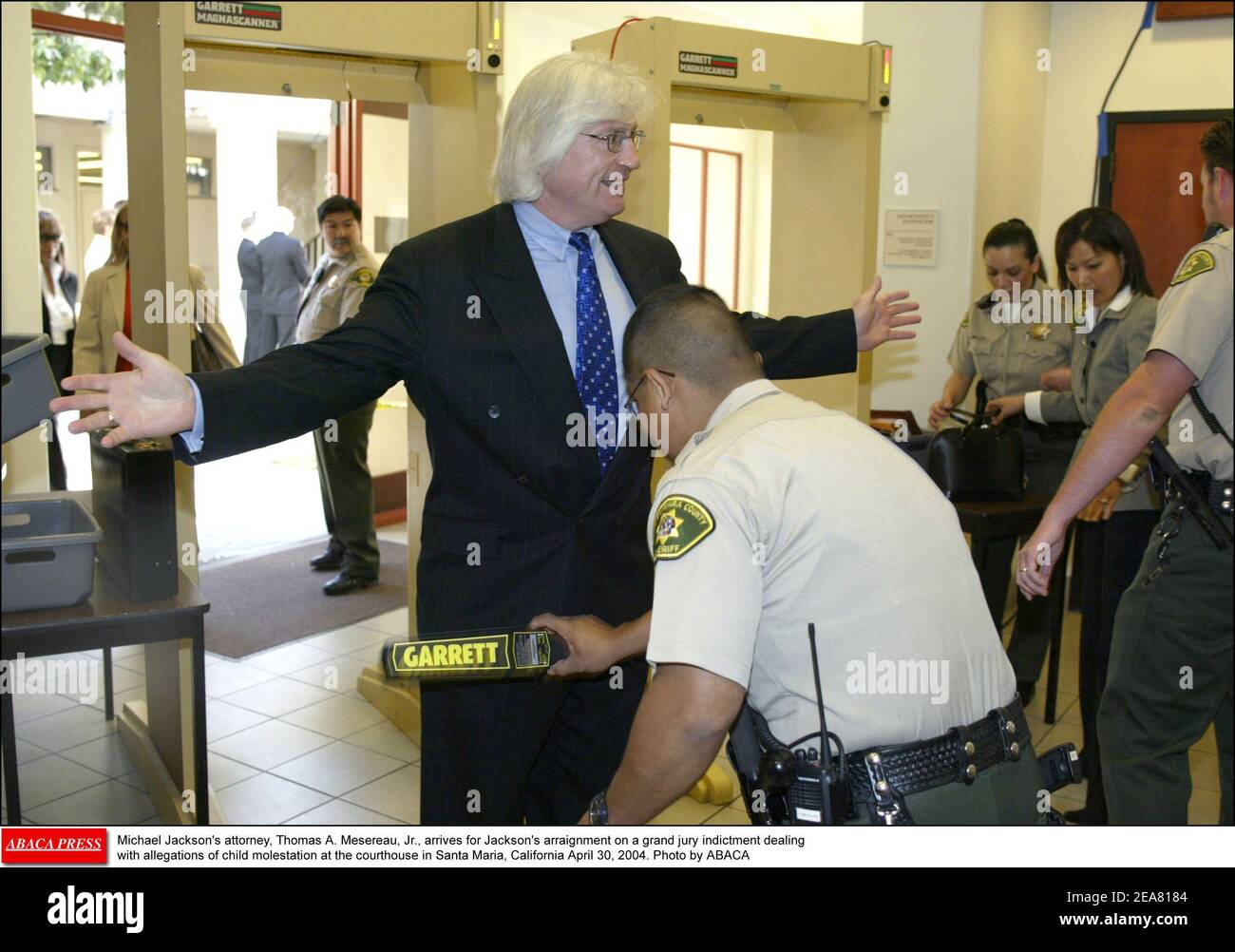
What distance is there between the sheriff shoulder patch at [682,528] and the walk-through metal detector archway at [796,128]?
69.4 inches

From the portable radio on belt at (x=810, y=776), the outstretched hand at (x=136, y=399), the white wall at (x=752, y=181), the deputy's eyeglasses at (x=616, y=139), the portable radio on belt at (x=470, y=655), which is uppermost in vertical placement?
the white wall at (x=752, y=181)

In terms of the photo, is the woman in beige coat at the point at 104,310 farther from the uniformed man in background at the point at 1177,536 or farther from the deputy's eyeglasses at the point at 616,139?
the uniformed man in background at the point at 1177,536

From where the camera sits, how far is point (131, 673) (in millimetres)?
4055

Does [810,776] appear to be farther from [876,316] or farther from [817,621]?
[876,316]

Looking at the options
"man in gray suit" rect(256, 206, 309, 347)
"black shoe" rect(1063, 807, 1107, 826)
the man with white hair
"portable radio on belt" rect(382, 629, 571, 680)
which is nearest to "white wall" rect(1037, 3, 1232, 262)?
"black shoe" rect(1063, 807, 1107, 826)

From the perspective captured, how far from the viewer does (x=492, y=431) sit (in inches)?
75.1

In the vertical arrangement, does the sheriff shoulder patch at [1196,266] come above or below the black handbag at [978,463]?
above

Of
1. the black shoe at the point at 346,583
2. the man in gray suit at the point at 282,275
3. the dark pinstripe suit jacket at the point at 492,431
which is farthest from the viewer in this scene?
the black shoe at the point at 346,583

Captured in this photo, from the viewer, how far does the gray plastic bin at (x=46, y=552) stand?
1.98m

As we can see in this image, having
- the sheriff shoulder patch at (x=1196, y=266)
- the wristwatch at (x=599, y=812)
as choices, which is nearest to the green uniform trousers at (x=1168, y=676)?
the sheriff shoulder patch at (x=1196, y=266)

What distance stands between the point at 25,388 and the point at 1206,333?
6.04 ft

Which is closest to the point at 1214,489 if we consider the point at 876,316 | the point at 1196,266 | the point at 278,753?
the point at 1196,266
